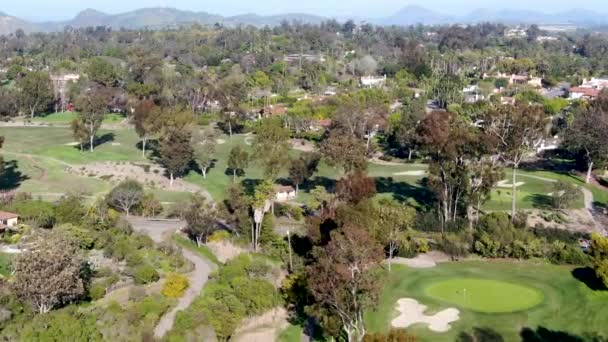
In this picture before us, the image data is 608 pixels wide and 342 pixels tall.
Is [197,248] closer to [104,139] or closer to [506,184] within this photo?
[506,184]

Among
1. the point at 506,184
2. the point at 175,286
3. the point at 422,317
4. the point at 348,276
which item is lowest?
the point at 506,184

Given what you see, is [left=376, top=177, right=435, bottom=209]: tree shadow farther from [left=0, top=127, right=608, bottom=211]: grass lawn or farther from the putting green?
the putting green

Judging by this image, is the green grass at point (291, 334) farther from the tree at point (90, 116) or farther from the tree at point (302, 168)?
the tree at point (90, 116)

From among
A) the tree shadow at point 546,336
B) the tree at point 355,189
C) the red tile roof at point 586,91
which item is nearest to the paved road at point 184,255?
the tree at point 355,189

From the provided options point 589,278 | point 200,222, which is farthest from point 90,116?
point 589,278

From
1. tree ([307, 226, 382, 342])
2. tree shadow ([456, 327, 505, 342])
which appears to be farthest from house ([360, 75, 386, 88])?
tree ([307, 226, 382, 342])

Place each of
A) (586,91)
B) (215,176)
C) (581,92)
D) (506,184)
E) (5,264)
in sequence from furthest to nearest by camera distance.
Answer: (581,92) < (586,91) < (215,176) < (506,184) < (5,264)
